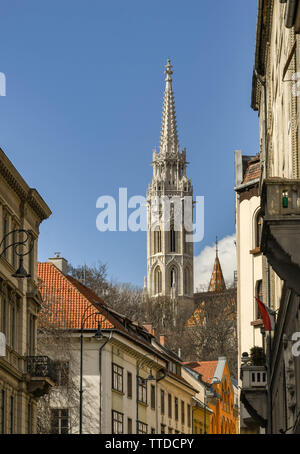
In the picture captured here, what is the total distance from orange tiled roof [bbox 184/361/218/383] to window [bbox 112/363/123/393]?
3721 cm

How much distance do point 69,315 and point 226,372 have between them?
44322 millimetres

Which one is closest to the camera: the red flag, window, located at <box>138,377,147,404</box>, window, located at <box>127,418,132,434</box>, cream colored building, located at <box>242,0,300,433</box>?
cream colored building, located at <box>242,0,300,433</box>

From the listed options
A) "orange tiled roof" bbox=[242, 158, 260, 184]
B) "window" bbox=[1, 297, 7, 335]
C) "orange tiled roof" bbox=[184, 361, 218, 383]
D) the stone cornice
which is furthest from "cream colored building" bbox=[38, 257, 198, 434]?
"orange tiled roof" bbox=[184, 361, 218, 383]

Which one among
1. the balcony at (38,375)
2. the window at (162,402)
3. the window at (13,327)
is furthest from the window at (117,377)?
the window at (13,327)

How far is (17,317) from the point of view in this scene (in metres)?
46.7

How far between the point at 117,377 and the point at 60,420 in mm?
5273

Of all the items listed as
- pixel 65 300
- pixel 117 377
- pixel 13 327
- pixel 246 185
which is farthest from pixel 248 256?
pixel 65 300

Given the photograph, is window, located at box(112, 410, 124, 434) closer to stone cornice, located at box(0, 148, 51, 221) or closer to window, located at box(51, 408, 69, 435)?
window, located at box(51, 408, 69, 435)

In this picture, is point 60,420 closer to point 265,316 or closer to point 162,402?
point 162,402

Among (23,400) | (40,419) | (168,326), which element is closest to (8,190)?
(23,400)

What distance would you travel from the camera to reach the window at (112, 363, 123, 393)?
6419cm

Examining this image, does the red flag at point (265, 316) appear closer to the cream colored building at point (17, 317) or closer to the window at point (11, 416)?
the cream colored building at point (17, 317)

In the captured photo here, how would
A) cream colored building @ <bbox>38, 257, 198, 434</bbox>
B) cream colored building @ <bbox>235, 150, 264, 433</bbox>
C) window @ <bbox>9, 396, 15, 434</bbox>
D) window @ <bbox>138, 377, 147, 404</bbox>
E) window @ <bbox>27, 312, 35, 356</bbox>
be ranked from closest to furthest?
window @ <bbox>9, 396, 15, 434</bbox> < window @ <bbox>27, 312, 35, 356</bbox> < cream colored building @ <bbox>235, 150, 264, 433</bbox> < cream colored building @ <bbox>38, 257, 198, 434</bbox> < window @ <bbox>138, 377, 147, 404</bbox>

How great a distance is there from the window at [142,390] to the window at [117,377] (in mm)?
3559
